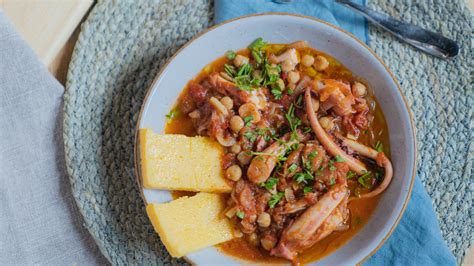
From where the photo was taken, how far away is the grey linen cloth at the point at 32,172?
16.2 ft

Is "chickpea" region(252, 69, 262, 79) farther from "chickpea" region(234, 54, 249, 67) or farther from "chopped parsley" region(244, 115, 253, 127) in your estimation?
"chopped parsley" region(244, 115, 253, 127)

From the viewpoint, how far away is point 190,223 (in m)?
4.41

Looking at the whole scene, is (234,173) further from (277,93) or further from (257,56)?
(257,56)

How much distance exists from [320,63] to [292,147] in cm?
75

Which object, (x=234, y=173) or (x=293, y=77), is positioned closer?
(x=234, y=173)

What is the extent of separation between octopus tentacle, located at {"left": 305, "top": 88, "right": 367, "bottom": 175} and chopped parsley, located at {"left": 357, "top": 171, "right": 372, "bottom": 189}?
0.21 feet

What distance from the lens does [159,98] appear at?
15.1 feet

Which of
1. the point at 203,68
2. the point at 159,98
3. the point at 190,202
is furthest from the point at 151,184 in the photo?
the point at 203,68

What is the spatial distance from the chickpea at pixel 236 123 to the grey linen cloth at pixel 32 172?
1.60 metres

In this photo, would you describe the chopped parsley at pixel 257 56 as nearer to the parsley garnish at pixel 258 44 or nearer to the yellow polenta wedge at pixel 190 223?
the parsley garnish at pixel 258 44

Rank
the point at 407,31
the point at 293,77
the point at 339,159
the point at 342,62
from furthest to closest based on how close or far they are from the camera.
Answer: the point at 407,31 → the point at 342,62 → the point at 293,77 → the point at 339,159

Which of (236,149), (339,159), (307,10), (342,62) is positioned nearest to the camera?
(339,159)

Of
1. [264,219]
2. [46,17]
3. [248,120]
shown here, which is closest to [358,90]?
[248,120]

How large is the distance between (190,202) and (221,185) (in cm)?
27
